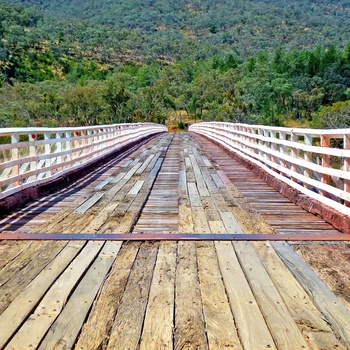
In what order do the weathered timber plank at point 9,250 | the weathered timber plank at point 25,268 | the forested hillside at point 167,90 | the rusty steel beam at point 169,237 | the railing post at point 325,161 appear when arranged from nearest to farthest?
the weathered timber plank at point 25,268 < the weathered timber plank at point 9,250 < the rusty steel beam at point 169,237 < the railing post at point 325,161 < the forested hillside at point 167,90

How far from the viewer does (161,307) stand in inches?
114

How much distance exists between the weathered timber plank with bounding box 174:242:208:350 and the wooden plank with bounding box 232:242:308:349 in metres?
0.43

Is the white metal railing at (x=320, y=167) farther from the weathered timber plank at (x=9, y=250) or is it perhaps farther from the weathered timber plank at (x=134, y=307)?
the weathered timber plank at (x=9, y=250)

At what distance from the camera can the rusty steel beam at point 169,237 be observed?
4.39m

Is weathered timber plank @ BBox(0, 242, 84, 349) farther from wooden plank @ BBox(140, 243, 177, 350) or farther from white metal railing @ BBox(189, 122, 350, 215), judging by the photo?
white metal railing @ BBox(189, 122, 350, 215)

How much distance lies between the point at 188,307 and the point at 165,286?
15.3 inches

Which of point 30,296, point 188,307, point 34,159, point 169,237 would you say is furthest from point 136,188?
point 188,307

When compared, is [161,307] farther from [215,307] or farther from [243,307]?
[243,307]

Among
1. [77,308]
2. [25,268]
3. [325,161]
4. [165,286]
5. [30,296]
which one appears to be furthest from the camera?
[325,161]

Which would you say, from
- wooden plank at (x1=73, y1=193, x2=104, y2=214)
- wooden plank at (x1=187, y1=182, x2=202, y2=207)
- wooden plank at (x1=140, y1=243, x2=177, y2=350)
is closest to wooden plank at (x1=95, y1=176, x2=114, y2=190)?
wooden plank at (x1=73, y1=193, x2=104, y2=214)

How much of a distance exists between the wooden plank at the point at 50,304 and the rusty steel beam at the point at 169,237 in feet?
1.45

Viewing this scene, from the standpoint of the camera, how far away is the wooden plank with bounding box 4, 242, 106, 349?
250 centimetres

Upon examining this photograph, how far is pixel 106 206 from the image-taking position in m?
6.02

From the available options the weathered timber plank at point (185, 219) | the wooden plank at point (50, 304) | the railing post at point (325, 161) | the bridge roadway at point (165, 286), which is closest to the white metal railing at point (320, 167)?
the railing post at point (325, 161)
